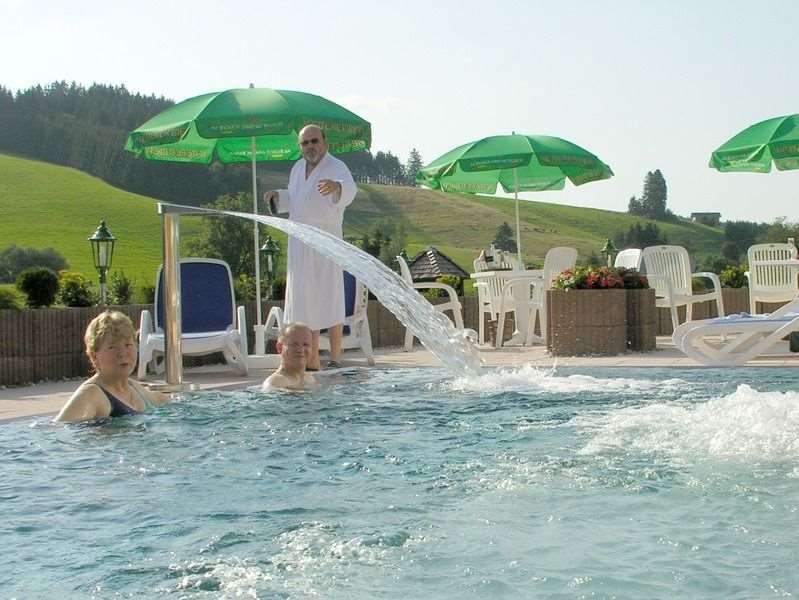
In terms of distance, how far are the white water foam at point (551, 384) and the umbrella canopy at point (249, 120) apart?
3204 millimetres

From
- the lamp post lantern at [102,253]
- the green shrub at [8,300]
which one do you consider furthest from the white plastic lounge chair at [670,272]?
the green shrub at [8,300]

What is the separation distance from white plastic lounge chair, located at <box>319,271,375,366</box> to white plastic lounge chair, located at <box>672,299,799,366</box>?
2.72 m

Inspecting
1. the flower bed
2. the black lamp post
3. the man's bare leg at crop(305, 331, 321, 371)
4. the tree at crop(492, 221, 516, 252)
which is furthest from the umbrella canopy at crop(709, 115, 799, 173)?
the tree at crop(492, 221, 516, 252)

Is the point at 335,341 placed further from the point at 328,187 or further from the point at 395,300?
the point at 328,187

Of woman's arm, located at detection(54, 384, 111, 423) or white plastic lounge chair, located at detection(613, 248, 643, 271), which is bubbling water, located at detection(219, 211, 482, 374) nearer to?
woman's arm, located at detection(54, 384, 111, 423)

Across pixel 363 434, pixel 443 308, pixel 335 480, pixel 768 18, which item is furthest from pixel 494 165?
pixel 335 480

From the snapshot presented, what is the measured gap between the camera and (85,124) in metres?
81.6

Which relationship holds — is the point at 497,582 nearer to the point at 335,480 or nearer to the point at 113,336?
the point at 335,480

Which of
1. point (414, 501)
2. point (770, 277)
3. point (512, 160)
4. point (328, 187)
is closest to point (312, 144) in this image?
point (328, 187)

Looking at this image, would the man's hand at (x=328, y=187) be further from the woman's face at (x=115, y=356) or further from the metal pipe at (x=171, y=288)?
the woman's face at (x=115, y=356)

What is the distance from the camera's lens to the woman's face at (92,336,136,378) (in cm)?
543

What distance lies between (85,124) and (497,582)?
83.9m

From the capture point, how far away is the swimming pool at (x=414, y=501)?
280cm

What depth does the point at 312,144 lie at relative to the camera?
8703mm
